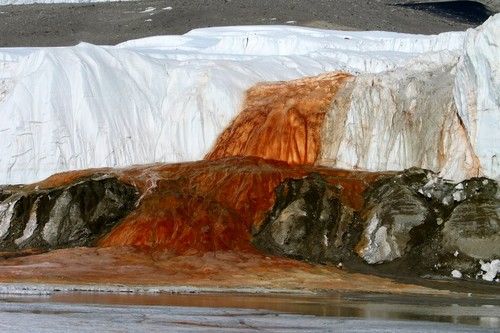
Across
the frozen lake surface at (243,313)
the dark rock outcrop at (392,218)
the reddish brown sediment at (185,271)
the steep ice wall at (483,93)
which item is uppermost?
the steep ice wall at (483,93)

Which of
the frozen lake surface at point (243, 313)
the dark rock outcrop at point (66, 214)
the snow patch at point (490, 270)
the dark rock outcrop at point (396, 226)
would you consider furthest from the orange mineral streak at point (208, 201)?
the frozen lake surface at point (243, 313)

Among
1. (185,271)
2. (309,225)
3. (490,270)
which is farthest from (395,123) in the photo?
(185,271)

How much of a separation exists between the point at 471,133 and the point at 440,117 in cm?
317

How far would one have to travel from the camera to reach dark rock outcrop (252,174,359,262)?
155ft

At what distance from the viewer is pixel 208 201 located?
163 ft

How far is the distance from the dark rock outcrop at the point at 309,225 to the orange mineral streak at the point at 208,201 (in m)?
0.53

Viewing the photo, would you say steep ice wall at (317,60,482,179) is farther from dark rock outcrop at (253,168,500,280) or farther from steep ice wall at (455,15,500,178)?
dark rock outcrop at (253,168,500,280)

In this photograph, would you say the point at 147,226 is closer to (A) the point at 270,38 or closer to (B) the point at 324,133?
(B) the point at 324,133

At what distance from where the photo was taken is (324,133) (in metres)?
55.0

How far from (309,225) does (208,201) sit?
14.4 ft

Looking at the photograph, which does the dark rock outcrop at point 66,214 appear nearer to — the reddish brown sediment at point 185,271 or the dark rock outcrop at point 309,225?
the reddish brown sediment at point 185,271

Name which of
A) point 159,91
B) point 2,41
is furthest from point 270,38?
point 2,41

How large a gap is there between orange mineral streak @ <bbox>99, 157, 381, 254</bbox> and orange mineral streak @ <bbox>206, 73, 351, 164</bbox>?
183 cm

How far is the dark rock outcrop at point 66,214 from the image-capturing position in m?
50.0
